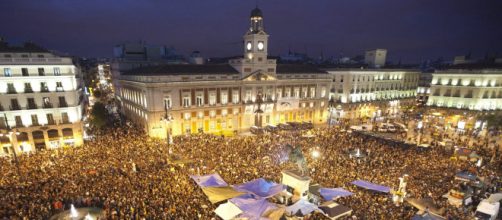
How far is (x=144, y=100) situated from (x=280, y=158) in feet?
77.1

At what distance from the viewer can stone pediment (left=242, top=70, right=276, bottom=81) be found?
44844 mm

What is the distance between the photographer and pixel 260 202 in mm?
16969

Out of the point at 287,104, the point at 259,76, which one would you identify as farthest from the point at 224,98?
the point at 287,104

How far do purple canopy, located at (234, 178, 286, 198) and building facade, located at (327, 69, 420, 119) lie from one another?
4053 cm

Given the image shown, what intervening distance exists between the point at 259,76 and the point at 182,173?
26493mm

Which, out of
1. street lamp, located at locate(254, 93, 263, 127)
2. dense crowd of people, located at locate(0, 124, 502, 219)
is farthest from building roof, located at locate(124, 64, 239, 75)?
dense crowd of people, located at locate(0, 124, 502, 219)

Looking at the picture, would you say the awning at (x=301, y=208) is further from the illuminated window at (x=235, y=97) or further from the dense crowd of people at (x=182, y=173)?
the illuminated window at (x=235, y=97)

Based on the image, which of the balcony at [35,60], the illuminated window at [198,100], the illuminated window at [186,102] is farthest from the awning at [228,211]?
the balcony at [35,60]

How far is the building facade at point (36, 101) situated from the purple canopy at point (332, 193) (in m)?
31.4

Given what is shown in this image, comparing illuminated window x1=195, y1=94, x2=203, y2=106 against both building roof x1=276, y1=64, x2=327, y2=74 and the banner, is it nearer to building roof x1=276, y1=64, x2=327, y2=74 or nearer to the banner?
the banner

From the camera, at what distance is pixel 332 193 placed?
19.1 m

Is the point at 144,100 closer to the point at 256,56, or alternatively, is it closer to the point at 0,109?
the point at 0,109

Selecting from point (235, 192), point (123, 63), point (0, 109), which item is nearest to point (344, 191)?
point (235, 192)

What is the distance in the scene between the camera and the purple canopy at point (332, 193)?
18.7 meters
